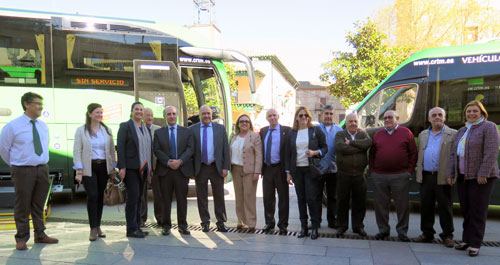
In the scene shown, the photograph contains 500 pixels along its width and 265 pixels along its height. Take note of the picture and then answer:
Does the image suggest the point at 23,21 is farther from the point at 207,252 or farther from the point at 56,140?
the point at 207,252

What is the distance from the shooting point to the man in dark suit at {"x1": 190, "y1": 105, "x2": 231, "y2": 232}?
231 inches

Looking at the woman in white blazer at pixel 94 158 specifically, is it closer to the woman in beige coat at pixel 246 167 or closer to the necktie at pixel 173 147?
the necktie at pixel 173 147

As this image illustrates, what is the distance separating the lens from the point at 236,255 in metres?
4.65

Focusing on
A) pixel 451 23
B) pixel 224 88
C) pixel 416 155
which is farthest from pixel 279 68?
pixel 416 155

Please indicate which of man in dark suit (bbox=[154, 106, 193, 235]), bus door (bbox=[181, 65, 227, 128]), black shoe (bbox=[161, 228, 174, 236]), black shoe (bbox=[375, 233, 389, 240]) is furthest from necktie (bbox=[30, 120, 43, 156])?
black shoe (bbox=[375, 233, 389, 240])

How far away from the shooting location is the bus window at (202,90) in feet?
28.2

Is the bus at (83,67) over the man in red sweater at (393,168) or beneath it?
over

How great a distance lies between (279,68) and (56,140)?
1564 inches

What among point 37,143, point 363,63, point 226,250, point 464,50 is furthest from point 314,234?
point 363,63

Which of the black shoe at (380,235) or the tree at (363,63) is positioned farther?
the tree at (363,63)

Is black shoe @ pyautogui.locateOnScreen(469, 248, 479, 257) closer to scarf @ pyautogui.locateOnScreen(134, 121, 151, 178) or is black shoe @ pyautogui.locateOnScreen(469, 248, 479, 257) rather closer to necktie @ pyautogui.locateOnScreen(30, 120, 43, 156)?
scarf @ pyautogui.locateOnScreen(134, 121, 151, 178)

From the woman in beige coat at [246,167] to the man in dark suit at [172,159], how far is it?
2.42 feet

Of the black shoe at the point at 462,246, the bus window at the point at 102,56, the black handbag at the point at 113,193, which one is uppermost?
the bus window at the point at 102,56

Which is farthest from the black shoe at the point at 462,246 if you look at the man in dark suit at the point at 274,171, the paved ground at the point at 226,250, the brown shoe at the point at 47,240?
the brown shoe at the point at 47,240
